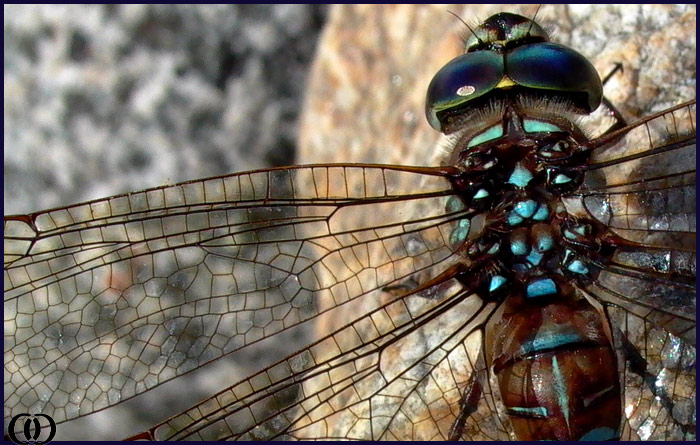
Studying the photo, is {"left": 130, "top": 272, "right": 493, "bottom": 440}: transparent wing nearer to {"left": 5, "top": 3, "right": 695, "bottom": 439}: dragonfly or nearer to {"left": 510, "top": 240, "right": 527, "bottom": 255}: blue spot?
{"left": 5, "top": 3, "right": 695, "bottom": 439}: dragonfly

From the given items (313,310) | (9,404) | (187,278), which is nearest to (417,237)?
(313,310)

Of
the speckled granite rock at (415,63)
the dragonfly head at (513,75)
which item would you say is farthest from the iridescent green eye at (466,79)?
the speckled granite rock at (415,63)

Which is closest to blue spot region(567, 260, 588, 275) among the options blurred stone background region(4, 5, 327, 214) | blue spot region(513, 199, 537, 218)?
blue spot region(513, 199, 537, 218)

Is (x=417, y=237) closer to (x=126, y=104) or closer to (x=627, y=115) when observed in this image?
(x=627, y=115)

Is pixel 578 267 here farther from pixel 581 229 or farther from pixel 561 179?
pixel 561 179

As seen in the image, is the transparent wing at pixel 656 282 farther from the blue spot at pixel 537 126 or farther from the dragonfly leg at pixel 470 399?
the dragonfly leg at pixel 470 399
